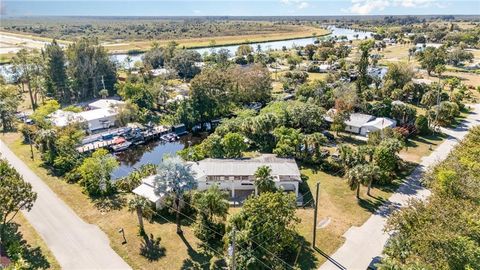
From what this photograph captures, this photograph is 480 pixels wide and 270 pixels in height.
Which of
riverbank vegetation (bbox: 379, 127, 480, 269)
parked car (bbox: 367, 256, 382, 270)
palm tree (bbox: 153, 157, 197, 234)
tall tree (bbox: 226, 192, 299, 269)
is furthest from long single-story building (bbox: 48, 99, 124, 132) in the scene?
riverbank vegetation (bbox: 379, 127, 480, 269)

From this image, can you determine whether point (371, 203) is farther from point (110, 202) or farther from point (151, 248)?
point (110, 202)

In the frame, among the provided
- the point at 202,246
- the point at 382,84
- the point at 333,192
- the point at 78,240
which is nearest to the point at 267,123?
the point at 333,192

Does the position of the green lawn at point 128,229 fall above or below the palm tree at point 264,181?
below

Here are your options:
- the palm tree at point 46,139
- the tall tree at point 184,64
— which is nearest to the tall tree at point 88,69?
the tall tree at point 184,64

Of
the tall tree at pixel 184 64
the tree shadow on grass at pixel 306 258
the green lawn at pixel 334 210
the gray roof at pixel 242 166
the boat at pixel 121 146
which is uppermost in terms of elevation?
the tall tree at pixel 184 64

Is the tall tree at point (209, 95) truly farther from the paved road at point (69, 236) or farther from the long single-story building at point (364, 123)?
the paved road at point (69, 236)

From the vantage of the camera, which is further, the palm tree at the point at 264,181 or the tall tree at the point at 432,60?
the tall tree at the point at 432,60
